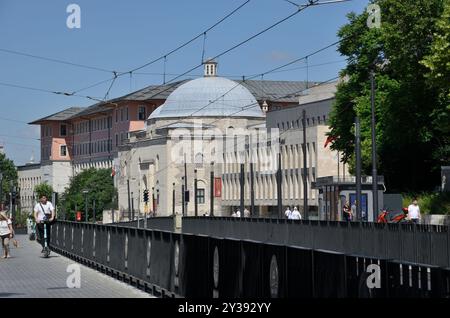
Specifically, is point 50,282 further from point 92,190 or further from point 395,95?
point 92,190

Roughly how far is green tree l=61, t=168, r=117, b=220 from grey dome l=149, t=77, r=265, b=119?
1487cm

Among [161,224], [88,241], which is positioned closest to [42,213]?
[88,241]

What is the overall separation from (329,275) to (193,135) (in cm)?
15380

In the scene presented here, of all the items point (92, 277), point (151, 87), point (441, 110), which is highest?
point (151, 87)

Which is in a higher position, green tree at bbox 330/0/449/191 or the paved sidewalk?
green tree at bbox 330/0/449/191

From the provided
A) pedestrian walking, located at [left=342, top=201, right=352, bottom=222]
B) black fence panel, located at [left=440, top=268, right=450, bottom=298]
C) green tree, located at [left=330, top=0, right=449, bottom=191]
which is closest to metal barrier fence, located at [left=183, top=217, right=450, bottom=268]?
black fence panel, located at [left=440, top=268, right=450, bottom=298]

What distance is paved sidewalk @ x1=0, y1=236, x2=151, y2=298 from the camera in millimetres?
19641

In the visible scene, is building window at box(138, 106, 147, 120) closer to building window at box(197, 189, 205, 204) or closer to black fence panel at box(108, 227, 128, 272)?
building window at box(197, 189, 205, 204)

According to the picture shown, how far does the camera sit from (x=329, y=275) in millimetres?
12344

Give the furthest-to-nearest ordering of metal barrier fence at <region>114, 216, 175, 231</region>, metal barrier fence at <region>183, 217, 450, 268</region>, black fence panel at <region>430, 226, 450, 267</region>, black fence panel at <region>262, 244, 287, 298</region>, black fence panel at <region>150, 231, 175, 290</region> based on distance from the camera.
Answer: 1. metal barrier fence at <region>114, 216, 175, 231</region>
2. metal barrier fence at <region>183, 217, 450, 268</region>
3. black fence panel at <region>430, 226, 450, 267</region>
4. black fence panel at <region>150, 231, 175, 290</region>
5. black fence panel at <region>262, 244, 287, 298</region>

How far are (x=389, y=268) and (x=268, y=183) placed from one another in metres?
122

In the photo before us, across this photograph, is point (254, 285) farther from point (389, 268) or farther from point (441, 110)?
point (441, 110)

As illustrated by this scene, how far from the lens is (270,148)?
128 metres

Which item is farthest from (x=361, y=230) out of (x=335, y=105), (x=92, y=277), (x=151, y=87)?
(x=151, y=87)
